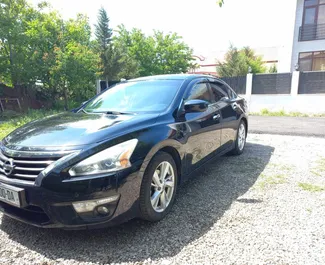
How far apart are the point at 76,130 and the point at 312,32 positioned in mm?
18241

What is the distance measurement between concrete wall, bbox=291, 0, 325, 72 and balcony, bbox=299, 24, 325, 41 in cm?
19

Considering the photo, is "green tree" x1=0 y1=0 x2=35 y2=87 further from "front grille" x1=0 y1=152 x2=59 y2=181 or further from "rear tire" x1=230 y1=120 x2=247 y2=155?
"front grille" x1=0 y1=152 x2=59 y2=181

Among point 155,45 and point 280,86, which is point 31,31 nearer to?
point 280,86

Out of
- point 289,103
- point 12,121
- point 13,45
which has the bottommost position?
point 12,121

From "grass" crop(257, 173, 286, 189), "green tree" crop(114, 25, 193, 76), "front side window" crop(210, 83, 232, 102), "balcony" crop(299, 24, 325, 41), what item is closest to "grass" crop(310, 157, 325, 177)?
"grass" crop(257, 173, 286, 189)

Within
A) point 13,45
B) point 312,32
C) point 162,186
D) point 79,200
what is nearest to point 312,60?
point 312,32

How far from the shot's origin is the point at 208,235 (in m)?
2.35

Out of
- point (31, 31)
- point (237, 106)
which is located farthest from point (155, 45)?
point (237, 106)

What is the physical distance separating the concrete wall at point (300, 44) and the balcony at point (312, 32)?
0.19 meters

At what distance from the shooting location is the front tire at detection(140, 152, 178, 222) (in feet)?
7.71

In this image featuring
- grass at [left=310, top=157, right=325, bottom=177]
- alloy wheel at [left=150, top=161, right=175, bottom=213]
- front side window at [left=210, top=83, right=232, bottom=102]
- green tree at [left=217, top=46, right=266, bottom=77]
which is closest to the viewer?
alloy wheel at [left=150, top=161, right=175, bottom=213]

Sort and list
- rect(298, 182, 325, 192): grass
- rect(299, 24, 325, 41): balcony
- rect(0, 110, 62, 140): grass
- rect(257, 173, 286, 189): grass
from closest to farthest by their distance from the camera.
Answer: rect(298, 182, 325, 192): grass, rect(257, 173, 286, 189): grass, rect(0, 110, 62, 140): grass, rect(299, 24, 325, 41): balcony

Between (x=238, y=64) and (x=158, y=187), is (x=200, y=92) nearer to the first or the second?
(x=158, y=187)

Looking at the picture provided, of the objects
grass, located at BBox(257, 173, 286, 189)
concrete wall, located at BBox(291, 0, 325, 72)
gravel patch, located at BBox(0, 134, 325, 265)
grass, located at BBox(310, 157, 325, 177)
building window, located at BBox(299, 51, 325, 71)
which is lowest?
grass, located at BBox(310, 157, 325, 177)
